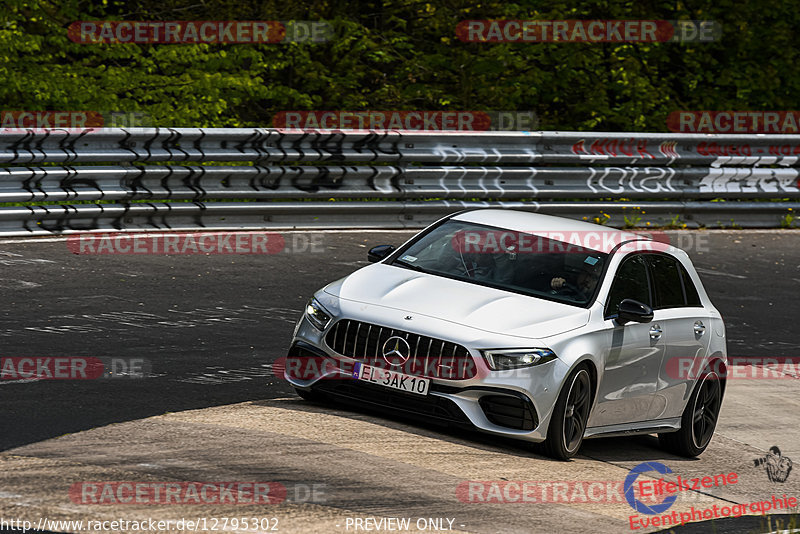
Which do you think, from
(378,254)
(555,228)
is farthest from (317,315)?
(555,228)

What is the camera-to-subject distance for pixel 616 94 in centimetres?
2478

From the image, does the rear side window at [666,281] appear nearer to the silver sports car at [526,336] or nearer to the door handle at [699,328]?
the silver sports car at [526,336]

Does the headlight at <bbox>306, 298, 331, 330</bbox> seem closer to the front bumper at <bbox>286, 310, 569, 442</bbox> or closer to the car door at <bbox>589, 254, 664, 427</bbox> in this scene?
the front bumper at <bbox>286, 310, 569, 442</bbox>

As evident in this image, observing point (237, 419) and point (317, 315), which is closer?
point (237, 419)

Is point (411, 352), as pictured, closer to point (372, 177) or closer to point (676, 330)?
point (676, 330)

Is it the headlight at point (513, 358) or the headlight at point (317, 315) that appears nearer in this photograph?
the headlight at point (513, 358)

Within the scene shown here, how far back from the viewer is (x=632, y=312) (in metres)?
8.79

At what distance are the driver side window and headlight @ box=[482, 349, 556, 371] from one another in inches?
38.8

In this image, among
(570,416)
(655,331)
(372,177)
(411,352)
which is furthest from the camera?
(372,177)

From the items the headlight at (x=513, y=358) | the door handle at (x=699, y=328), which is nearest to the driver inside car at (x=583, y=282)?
the headlight at (x=513, y=358)

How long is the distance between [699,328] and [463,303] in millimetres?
2198

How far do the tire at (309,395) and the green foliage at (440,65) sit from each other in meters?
12.3

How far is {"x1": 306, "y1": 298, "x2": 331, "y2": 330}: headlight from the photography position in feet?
28.5

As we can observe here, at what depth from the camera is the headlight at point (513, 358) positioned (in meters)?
8.15
